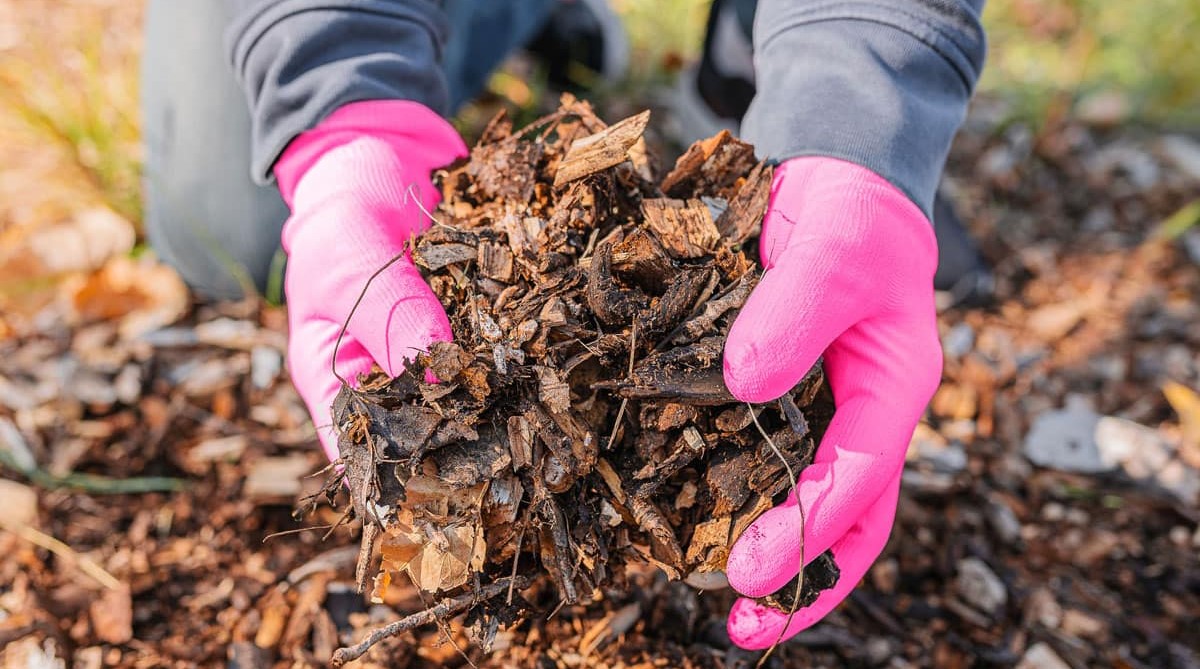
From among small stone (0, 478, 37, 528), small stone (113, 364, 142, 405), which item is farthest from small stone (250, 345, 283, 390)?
small stone (0, 478, 37, 528)

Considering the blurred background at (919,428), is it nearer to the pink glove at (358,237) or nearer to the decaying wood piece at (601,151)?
the pink glove at (358,237)

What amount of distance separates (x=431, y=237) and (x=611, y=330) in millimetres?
394

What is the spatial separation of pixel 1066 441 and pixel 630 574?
1429 mm

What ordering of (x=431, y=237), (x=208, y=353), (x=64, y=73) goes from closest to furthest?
(x=431, y=237) < (x=208, y=353) < (x=64, y=73)

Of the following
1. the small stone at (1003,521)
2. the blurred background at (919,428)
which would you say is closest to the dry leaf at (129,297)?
the blurred background at (919,428)

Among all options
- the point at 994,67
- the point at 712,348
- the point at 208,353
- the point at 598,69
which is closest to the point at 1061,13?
the point at 994,67

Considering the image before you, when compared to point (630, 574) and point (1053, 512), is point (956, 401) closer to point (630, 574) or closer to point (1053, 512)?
point (1053, 512)

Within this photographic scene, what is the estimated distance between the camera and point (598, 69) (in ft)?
11.7

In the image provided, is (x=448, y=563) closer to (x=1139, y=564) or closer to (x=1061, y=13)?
(x=1139, y=564)

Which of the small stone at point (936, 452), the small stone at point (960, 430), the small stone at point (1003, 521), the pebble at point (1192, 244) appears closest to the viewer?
the small stone at point (1003, 521)

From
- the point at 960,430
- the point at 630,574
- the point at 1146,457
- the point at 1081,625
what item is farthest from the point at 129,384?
the point at 1146,457

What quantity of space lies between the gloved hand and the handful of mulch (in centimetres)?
5

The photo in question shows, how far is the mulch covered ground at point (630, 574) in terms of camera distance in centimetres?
176

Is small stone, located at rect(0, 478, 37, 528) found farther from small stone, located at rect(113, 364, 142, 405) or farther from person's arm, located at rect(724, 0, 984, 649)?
person's arm, located at rect(724, 0, 984, 649)
